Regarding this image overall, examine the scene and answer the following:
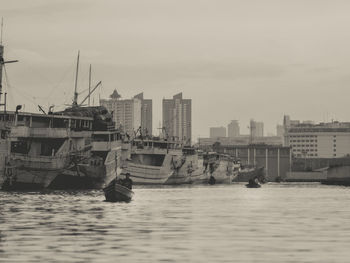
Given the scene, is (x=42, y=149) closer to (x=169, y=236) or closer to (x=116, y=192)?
(x=116, y=192)

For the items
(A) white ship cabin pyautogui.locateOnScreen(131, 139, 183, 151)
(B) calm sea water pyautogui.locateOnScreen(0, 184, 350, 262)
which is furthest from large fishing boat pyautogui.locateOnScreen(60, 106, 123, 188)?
(B) calm sea water pyautogui.locateOnScreen(0, 184, 350, 262)

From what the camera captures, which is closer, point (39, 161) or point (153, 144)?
point (39, 161)

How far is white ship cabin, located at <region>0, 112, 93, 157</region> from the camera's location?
120 meters

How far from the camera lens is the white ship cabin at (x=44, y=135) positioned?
393 feet

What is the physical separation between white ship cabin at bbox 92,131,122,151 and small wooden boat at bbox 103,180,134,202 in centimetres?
4474

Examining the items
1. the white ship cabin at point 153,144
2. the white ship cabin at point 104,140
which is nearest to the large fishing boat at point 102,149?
the white ship cabin at point 104,140

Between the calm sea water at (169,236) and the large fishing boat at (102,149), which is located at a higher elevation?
the large fishing boat at (102,149)

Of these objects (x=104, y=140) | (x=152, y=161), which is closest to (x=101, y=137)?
(x=104, y=140)

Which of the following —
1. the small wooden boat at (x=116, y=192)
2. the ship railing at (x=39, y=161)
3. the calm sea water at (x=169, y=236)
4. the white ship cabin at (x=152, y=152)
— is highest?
the white ship cabin at (x=152, y=152)

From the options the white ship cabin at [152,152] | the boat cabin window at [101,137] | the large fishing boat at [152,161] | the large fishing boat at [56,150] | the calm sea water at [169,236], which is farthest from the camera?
the white ship cabin at [152,152]

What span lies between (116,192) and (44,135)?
3718cm

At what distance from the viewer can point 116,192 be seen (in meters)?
85.7

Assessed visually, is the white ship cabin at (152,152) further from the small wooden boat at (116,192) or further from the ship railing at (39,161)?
the small wooden boat at (116,192)

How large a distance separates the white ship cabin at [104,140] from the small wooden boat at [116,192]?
147 ft
